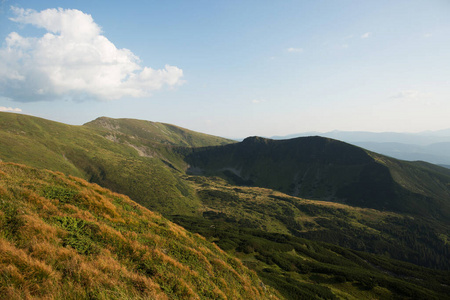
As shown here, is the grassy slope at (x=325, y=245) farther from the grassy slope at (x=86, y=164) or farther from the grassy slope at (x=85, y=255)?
the grassy slope at (x=86, y=164)

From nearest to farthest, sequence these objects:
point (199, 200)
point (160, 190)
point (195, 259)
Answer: point (195, 259) < point (160, 190) < point (199, 200)

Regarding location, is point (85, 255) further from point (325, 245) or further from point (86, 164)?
point (86, 164)

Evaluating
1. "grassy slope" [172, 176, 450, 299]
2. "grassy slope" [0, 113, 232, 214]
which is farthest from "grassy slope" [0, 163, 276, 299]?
"grassy slope" [0, 113, 232, 214]

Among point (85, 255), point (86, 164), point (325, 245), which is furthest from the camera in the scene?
point (86, 164)

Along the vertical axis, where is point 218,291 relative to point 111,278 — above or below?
below

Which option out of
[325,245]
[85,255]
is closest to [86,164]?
[325,245]

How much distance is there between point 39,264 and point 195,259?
11942 millimetres

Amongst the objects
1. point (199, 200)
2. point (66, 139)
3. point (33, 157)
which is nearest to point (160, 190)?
point (199, 200)

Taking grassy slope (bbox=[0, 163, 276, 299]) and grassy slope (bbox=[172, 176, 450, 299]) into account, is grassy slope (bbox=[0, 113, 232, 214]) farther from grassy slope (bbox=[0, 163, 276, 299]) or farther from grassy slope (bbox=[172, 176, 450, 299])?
grassy slope (bbox=[0, 163, 276, 299])

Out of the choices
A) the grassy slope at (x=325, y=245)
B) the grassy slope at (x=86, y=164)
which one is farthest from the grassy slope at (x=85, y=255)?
the grassy slope at (x=86, y=164)

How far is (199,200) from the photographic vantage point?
186250 millimetres

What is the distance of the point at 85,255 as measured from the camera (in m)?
9.89

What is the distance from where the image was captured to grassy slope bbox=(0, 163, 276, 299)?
23.9 feet

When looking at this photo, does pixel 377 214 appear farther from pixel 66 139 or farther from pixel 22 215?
pixel 66 139
